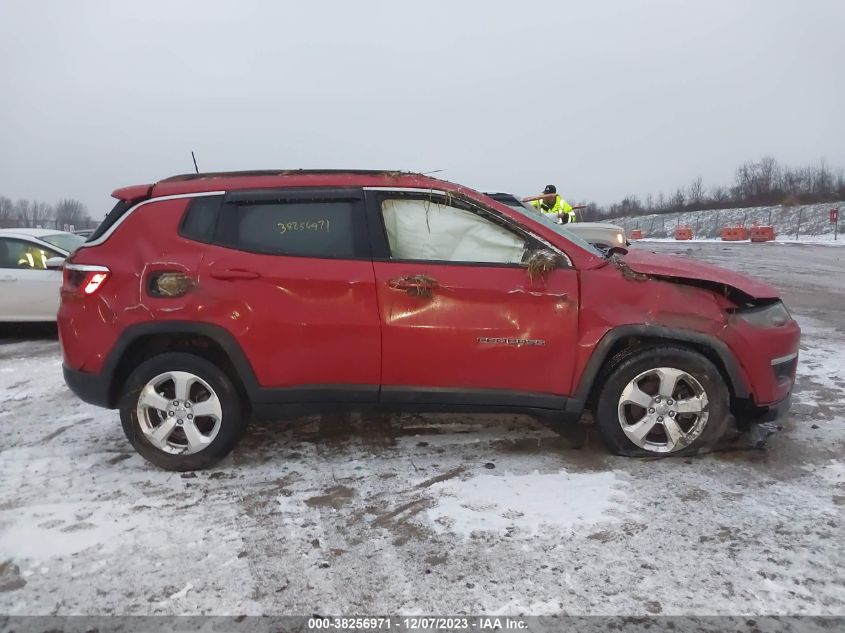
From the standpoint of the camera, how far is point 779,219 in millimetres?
52312

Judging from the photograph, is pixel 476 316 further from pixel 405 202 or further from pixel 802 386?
pixel 802 386

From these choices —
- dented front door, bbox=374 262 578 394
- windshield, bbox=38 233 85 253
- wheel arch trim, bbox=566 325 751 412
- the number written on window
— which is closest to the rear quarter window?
the number written on window

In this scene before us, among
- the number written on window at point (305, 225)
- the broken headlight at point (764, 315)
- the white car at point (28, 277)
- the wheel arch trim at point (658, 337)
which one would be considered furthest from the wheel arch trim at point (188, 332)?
the white car at point (28, 277)

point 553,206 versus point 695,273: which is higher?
point 553,206

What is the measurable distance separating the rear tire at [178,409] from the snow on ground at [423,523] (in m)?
0.14

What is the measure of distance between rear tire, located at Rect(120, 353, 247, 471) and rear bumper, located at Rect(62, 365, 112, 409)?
12 centimetres

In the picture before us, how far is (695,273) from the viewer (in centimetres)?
326

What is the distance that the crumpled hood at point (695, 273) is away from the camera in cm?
319

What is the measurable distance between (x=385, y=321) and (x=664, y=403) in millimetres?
1720

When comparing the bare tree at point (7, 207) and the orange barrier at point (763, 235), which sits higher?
the bare tree at point (7, 207)

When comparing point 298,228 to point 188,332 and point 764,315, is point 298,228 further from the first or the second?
point 764,315

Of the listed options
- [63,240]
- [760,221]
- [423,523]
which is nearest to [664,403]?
[423,523]

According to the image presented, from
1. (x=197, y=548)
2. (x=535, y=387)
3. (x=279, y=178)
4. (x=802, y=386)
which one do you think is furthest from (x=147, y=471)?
(x=802, y=386)

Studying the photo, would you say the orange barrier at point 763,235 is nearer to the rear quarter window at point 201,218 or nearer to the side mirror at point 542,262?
the side mirror at point 542,262
